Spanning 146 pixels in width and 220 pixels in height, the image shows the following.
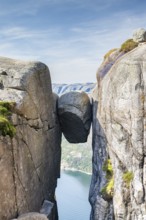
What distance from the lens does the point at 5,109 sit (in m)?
22.6

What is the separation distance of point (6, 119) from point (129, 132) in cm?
913

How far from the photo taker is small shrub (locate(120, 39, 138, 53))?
29777 mm

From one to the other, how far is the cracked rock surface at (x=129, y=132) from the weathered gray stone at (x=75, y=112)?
7624 millimetres

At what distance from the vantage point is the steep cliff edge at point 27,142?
21.1 metres

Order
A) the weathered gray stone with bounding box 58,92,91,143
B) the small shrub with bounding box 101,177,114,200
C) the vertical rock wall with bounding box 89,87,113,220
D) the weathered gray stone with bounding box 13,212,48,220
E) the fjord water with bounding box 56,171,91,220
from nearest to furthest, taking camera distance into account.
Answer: the weathered gray stone with bounding box 13,212,48,220 → the small shrub with bounding box 101,177,114,200 → the vertical rock wall with bounding box 89,87,113,220 → the weathered gray stone with bounding box 58,92,91,143 → the fjord water with bounding box 56,171,91,220

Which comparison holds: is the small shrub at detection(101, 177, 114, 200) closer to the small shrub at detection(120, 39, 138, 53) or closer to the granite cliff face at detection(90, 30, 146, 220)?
the granite cliff face at detection(90, 30, 146, 220)

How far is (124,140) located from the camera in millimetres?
25609

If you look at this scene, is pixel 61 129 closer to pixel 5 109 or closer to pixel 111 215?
pixel 111 215

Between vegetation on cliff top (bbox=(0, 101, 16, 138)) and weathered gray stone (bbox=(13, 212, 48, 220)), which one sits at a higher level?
vegetation on cliff top (bbox=(0, 101, 16, 138))

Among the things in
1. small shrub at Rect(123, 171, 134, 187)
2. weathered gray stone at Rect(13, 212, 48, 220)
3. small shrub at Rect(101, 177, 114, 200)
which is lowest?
small shrub at Rect(101, 177, 114, 200)

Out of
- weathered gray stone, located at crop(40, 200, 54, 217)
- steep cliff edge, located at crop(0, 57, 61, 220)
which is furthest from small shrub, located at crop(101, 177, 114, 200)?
steep cliff edge, located at crop(0, 57, 61, 220)

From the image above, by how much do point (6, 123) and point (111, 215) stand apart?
11.9 m

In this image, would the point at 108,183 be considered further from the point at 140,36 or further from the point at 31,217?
the point at 140,36

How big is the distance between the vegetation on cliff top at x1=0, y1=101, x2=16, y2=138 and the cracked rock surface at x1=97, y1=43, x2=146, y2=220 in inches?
329
